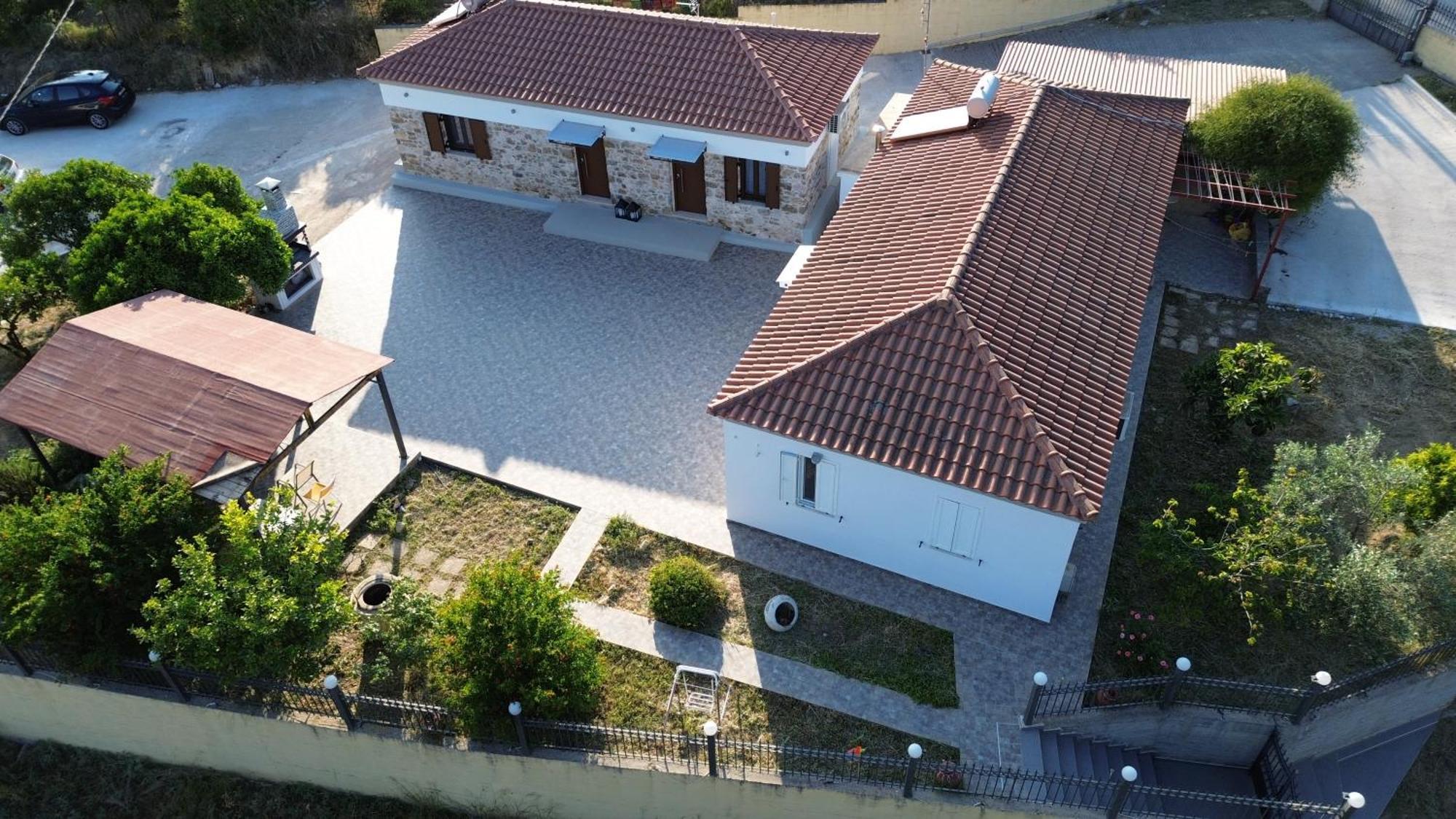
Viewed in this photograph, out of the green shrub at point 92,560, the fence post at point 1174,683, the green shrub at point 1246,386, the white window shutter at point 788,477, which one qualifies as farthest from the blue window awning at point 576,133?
the fence post at point 1174,683

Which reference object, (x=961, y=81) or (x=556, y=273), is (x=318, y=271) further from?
(x=961, y=81)

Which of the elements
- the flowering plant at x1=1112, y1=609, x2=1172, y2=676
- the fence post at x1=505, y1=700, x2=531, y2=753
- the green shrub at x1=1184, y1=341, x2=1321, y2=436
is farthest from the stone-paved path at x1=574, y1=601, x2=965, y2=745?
the green shrub at x1=1184, y1=341, x2=1321, y2=436

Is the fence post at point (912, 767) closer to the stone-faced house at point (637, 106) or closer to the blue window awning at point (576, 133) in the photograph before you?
the stone-faced house at point (637, 106)

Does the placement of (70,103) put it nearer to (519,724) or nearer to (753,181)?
(753,181)

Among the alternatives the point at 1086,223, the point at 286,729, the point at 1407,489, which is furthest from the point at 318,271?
the point at 1407,489

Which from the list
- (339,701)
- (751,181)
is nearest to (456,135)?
(751,181)

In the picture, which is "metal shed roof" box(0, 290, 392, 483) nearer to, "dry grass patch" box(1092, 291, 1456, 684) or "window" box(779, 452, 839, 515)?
"window" box(779, 452, 839, 515)
